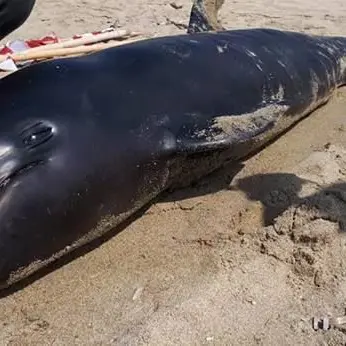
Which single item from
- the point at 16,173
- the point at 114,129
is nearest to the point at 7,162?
the point at 16,173

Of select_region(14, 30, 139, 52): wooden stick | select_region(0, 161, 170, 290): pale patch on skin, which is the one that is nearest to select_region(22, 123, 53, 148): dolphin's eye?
select_region(0, 161, 170, 290): pale patch on skin

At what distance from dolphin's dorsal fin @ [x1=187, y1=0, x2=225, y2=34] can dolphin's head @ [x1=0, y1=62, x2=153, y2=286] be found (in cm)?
281

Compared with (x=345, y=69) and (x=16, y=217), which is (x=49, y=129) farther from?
(x=345, y=69)

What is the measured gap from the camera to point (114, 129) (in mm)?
3201

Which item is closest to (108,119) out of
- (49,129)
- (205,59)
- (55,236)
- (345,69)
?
(49,129)

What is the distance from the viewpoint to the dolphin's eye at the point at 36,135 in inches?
116

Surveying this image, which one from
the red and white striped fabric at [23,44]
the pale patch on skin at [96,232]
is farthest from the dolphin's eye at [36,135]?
the red and white striped fabric at [23,44]

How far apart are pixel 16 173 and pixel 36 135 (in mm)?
221

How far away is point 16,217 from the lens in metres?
2.81

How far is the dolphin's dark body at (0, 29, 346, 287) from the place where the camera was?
2.90 meters

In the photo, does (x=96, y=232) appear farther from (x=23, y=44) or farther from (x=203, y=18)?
(x=23, y=44)

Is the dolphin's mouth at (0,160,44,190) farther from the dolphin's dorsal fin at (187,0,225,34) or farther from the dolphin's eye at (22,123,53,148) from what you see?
the dolphin's dorsal fin at (187,0,225,34)

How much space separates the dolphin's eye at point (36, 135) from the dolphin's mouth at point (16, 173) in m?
0.08

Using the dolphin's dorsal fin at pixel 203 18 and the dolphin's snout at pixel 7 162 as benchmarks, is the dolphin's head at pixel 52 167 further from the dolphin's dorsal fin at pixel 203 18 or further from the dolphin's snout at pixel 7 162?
the dolphin's dorsal fin at pixel 203 18
